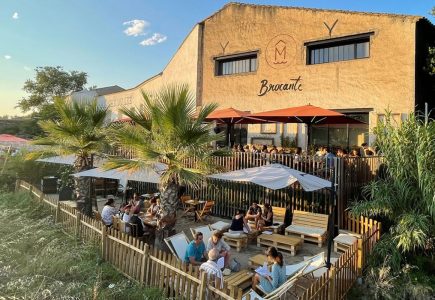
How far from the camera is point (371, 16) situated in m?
15.9

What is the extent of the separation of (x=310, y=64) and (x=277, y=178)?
422 inches

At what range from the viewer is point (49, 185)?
17.4 metres

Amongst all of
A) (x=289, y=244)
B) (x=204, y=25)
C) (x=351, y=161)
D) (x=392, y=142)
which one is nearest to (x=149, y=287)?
(x=289, y=244)

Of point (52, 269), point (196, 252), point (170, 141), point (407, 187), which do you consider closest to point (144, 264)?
point (196, 252)

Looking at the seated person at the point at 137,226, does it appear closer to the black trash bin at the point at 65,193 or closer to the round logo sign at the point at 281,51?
the black trash bin at the point at 65,193

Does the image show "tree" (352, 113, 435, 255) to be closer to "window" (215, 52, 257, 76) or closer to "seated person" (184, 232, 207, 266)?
"seated person" (184, 232, 207, 266)

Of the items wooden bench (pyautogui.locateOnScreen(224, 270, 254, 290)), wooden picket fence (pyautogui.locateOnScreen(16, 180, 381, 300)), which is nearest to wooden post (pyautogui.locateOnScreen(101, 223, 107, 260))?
wooden picket fence (pyautogui.locateOnScreen(16, 180, 381, 300))

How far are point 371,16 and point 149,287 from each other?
1532cm

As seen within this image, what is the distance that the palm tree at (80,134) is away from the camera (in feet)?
37.7

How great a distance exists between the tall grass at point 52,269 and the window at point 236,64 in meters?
14.5

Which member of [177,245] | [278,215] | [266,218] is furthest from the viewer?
[278,215]

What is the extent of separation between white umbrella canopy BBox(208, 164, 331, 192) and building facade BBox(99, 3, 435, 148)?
6239 millimetres

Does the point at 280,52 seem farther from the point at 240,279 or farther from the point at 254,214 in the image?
the point at 240,279

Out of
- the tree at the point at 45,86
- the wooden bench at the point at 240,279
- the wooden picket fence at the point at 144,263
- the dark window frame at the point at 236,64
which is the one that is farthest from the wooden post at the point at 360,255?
the tree at the point at 45,86
